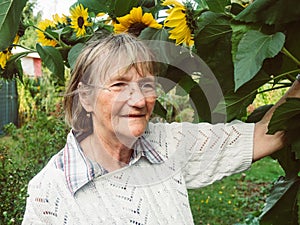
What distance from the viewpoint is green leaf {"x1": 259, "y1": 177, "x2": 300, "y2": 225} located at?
3.61ft

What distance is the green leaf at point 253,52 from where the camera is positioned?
0.70 m

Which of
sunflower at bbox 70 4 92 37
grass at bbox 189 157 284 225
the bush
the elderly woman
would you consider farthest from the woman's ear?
grass at bbox 189 157 284 225

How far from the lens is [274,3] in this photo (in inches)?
29.3

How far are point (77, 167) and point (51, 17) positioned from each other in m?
0.35

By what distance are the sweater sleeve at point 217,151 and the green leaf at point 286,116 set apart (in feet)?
0.51

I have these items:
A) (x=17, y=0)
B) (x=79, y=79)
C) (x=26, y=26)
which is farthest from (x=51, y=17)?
(x=17, y=0)

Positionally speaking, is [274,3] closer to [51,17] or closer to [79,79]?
[79,79]

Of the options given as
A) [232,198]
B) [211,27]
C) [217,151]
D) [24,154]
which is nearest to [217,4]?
[211,27]

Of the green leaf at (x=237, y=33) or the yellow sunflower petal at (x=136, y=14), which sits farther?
the yellow sunflower petal at (x=136, y=14)

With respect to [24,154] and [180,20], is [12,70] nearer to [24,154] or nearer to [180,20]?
[180,20]

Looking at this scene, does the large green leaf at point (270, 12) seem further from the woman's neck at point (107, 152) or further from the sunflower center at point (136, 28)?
the woman's neck at point (107, 152)

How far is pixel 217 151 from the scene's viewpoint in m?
1.10

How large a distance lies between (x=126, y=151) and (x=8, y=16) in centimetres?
41

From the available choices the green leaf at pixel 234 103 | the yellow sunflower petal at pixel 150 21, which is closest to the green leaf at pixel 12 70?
the yellow sunflower petal at pixel 150 21
